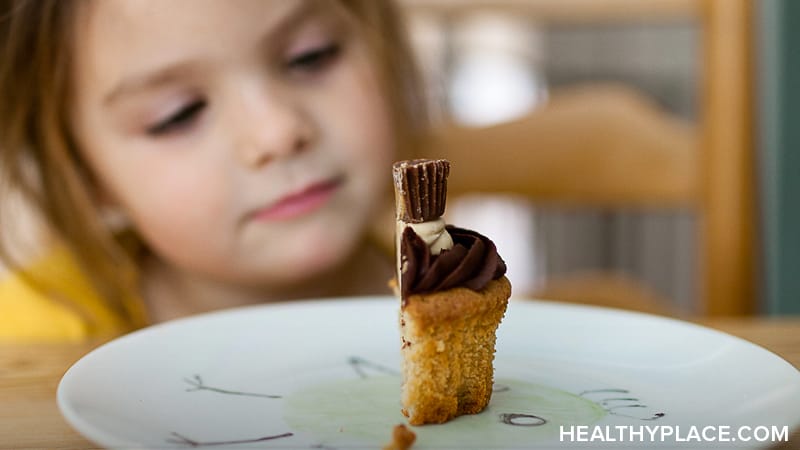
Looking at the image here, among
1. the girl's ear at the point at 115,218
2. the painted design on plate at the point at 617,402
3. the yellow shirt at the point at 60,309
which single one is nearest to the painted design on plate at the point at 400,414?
the painted design on plate at the point at 617,402

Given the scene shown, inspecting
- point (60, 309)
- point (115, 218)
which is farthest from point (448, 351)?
point (115, 218)

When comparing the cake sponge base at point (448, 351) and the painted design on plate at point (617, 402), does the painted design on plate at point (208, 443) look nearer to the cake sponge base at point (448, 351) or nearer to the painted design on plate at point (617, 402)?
the cake sponge base at point (448, 351)

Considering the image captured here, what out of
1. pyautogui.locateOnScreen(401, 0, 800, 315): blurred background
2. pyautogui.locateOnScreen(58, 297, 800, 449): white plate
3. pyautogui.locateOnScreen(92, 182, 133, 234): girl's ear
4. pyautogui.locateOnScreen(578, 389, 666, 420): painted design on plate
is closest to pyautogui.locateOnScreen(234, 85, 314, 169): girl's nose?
pyautogui.locateOnScreen(58, 297, 800, 449): white plate

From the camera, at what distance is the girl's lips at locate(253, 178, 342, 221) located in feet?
3.58

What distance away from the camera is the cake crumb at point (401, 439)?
47 centimetres

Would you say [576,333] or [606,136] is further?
[606,136]

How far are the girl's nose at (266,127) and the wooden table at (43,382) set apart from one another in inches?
12.4

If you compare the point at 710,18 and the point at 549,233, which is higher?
the point at 710,18

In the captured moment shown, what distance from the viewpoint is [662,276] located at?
332cm

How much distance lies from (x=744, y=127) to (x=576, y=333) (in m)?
0.90

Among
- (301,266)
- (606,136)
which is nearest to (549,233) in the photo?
(606,136)

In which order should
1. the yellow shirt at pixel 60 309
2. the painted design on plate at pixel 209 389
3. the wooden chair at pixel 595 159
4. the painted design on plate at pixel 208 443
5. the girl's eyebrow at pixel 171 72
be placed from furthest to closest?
the wooden chair at pixel 595 159
the yellow shirt at pixel 60 309
the girl's eyebrow at pixel 171 72
the painted design on plate at pixel 209 389
the painted design on plate at pixel 208 443

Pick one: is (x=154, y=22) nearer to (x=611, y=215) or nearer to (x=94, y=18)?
(x=94, y=18)

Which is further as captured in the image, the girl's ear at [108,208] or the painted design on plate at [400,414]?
the girl's ear at [108,208]
